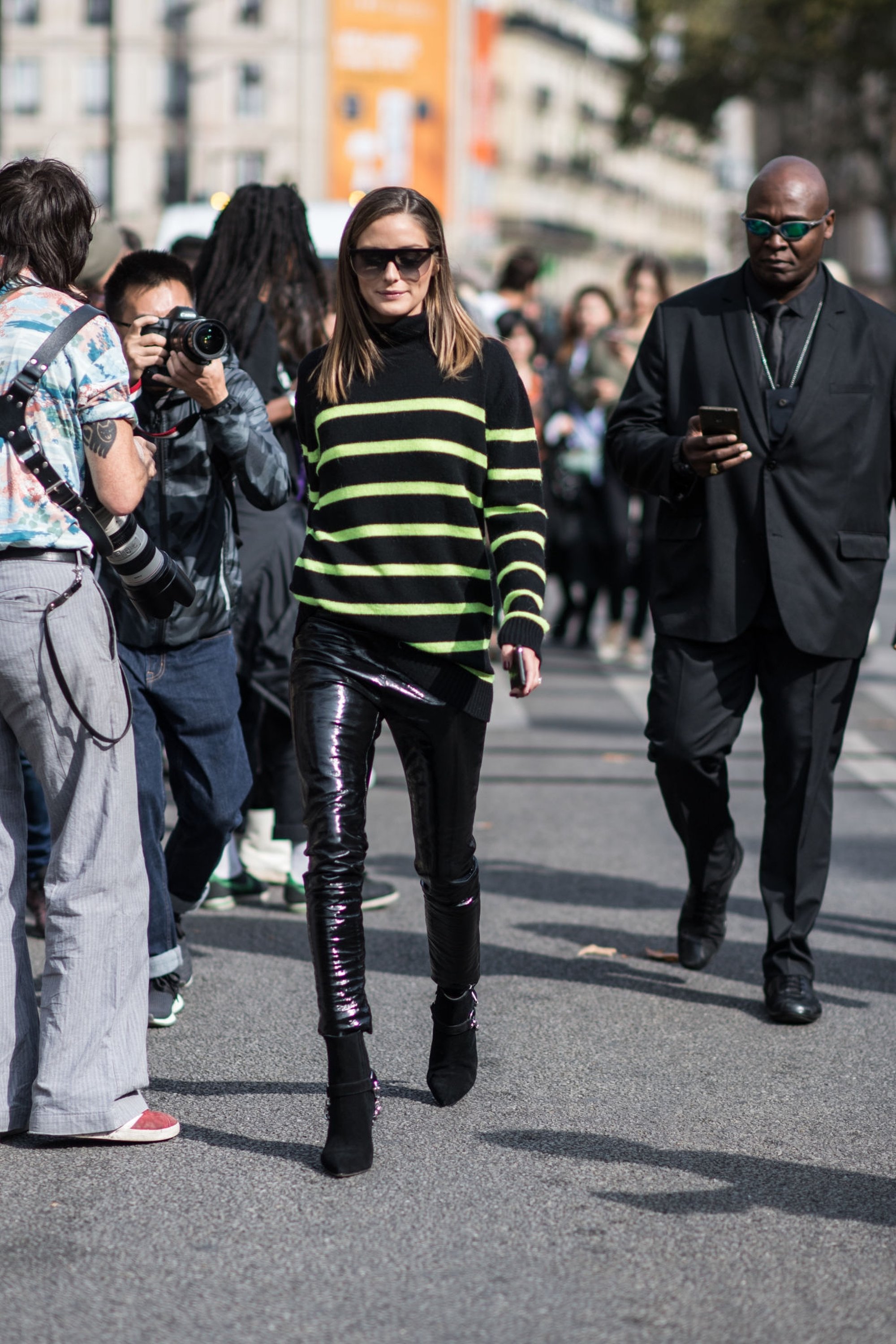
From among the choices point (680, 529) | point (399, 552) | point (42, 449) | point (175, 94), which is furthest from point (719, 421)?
point (175, 94)

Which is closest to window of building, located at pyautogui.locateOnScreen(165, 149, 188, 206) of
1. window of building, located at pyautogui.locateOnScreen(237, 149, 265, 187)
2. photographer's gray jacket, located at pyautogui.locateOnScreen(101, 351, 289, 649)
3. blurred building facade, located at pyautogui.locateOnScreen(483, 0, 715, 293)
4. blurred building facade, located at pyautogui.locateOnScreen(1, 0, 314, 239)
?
blurred building facade, located at pyautogui.locateOnScreen(1, 0, 314, 239)

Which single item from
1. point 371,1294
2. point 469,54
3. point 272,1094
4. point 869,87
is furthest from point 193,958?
point 469,54

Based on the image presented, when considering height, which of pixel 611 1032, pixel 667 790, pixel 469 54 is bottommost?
pixel 611 1032

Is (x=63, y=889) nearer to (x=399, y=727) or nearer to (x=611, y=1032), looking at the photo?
(x=399, y=727)

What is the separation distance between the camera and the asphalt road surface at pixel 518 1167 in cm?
342

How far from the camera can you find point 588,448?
12.2 m

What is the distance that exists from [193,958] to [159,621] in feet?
4.15

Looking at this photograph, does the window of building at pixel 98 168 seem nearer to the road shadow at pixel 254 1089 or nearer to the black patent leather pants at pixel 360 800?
the road shadow at pixel 254 1089

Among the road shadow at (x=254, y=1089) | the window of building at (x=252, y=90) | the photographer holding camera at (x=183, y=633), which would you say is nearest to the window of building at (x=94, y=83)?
the window of building at (x=252, y=90)

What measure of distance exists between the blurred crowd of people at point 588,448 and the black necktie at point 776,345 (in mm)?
6006

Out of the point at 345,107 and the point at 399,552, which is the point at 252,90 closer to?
the point at 345,107

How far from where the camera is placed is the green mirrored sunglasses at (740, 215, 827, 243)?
5.20m

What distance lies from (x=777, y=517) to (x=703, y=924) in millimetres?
1210

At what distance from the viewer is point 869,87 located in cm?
3897
